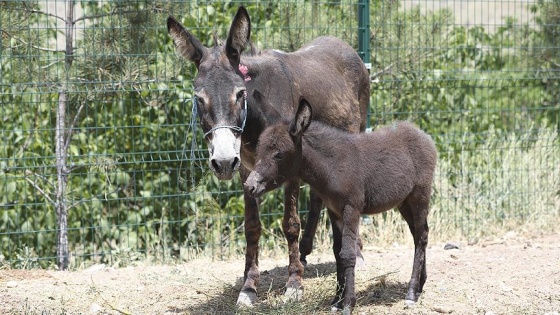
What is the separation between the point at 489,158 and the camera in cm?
1009

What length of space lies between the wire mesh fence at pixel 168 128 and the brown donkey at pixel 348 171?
2641 millimetres

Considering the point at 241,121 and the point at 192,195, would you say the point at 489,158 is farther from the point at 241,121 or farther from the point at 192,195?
the point at 241,121

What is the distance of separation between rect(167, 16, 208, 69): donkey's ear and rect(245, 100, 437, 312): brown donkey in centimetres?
95

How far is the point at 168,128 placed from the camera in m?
9.29

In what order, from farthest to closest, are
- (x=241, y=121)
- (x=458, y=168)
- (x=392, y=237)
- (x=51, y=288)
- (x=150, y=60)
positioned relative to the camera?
(x=458, y=168) < (x=392, y=237) < (x=150, y=60) < (x=51, y=288) < (x=241, y=121)

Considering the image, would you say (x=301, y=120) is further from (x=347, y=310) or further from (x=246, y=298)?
(x=246, y=298)

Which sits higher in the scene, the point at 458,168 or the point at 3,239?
the point at 458,168

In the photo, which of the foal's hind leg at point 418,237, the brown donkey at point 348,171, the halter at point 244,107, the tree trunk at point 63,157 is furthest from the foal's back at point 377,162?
the tree trunk at point 63,157

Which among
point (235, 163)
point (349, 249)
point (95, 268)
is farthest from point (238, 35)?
point (95, 268)

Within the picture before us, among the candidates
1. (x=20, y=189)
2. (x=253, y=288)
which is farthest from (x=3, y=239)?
(x=253, y=288)

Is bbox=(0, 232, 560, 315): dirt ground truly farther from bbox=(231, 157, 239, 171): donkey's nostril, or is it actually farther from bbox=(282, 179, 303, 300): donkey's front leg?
bbox=(231, 157, 239, 171): donkey's nostril

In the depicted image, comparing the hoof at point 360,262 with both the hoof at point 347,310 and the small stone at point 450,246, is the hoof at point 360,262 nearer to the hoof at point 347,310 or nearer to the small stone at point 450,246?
the small stone at point 450,246

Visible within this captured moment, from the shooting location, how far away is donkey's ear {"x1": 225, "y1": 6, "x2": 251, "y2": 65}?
593cm

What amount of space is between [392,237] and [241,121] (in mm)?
3890
